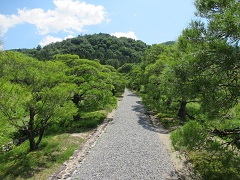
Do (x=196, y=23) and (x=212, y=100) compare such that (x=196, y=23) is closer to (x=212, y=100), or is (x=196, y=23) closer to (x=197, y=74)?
(x=197, y=74)

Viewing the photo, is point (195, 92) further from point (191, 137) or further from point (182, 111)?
point (182, 111)

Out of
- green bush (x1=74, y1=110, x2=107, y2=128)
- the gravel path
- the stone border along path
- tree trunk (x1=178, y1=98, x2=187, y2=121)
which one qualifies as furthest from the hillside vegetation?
tree trunk (x1=178, y1=98, x2=187, y2=121)

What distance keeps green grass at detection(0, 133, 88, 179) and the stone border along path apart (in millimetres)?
457

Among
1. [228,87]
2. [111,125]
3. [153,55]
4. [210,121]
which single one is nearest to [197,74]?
[228,87]

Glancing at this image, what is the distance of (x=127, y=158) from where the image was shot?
8164mm

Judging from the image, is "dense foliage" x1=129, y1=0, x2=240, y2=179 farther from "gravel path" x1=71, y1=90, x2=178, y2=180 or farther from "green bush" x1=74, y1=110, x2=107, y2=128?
"green bush" x1=74, y1=110, x2=107, y2=128

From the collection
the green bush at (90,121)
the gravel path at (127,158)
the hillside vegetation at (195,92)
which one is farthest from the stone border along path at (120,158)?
the green bush at (90,121)

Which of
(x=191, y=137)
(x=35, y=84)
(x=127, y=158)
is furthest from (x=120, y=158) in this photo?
(x=35, y=84)

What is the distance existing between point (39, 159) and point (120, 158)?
11.4 feet

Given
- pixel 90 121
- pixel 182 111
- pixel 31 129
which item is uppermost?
pixel 182 111

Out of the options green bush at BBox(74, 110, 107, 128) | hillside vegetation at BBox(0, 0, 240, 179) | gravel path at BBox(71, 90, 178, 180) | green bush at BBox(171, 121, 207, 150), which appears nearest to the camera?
hillside vegetation at BBox(0, 0, 240, 179)

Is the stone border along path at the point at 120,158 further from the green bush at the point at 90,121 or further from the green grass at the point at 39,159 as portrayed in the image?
the green bush at the point at 90,121

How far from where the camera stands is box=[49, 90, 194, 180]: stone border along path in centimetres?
686

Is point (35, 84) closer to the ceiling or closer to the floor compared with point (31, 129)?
closer to the ceiling
